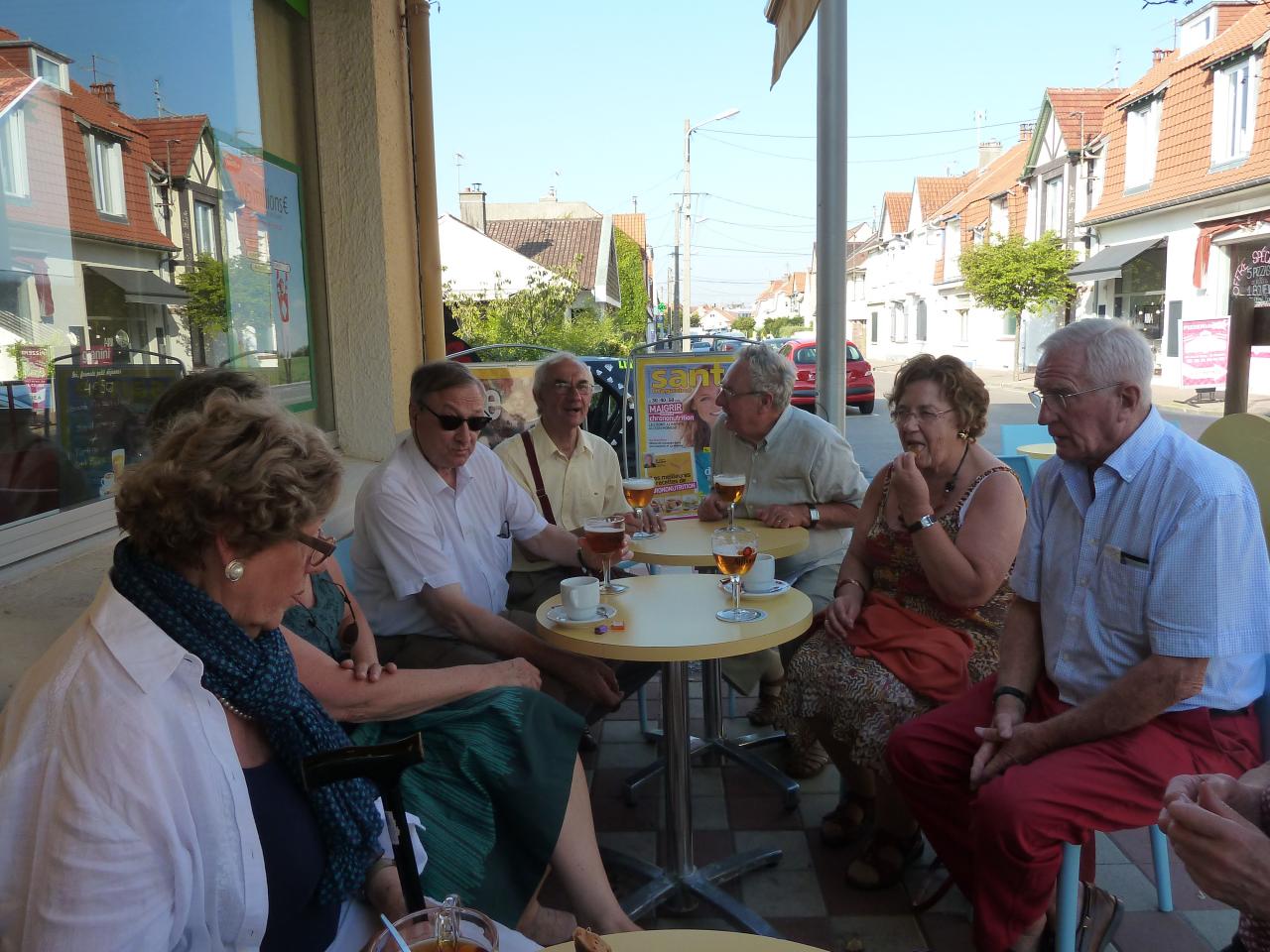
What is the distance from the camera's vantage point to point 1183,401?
16.8 meters

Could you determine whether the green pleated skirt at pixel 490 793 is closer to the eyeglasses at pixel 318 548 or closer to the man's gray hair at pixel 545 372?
the eyeglasses at pixel 318 548

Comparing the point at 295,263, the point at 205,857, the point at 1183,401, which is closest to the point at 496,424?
the point at 295,263

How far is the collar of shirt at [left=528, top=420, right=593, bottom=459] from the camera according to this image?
3.80 metres

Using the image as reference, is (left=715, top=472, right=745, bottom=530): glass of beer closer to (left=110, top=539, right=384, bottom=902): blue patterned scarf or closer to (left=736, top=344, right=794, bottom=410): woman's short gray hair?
(left=736, top=344, right=794, bottom=410): woman's short gray hair

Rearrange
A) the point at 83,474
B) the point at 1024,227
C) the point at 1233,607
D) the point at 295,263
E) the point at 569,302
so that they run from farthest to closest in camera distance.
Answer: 1. the point at 1024,227
2. the point at 569,302
3. the point at 295,263
4. the point at 83,474
5. the point at 1233,607

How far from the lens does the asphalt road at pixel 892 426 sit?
1132 centimetres

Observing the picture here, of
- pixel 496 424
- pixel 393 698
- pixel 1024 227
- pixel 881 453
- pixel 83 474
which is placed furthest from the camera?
pixel 1024 227

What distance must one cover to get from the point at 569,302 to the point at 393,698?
16585 mm

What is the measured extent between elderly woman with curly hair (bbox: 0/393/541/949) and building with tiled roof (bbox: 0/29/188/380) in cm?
186

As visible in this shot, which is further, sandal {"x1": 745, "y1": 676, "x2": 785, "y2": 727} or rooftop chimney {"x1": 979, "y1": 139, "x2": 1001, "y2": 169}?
rooftop chimney {"x1": 979, "y1": 139, "x2": 1001, "y2": 169}

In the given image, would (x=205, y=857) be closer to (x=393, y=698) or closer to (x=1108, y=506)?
(x=393, y=698)

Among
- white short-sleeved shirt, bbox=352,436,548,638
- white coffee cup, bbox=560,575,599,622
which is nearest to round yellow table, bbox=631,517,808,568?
white short-sleeved shirt, bbox=352,436,548,638

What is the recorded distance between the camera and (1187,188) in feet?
63.2

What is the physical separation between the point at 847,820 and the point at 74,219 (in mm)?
3234
